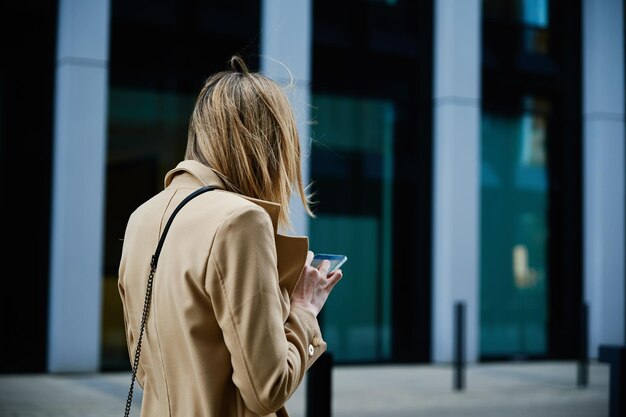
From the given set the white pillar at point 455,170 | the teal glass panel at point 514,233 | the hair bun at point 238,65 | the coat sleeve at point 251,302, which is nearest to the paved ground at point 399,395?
the white pillar at point 455,170

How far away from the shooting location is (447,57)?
13.9 m

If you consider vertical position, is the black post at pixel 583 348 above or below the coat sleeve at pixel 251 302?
below

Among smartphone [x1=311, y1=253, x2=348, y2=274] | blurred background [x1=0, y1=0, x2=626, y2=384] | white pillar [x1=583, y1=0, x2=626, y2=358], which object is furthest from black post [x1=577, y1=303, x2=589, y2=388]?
smartphone [x1=311, y1=253, x2=348, y2=274]

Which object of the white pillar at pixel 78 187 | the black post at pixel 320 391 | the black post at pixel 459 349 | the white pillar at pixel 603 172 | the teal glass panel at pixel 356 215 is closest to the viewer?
the black post at pixel 320 391

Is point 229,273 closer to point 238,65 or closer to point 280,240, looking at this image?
point 280,240

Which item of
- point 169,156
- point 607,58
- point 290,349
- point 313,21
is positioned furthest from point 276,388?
point 607,58

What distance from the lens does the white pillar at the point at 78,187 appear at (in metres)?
10.9

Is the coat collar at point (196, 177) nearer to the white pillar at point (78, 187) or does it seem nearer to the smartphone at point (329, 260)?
the smartphone at point (329, 260)

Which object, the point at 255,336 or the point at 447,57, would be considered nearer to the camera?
the point at 255,336

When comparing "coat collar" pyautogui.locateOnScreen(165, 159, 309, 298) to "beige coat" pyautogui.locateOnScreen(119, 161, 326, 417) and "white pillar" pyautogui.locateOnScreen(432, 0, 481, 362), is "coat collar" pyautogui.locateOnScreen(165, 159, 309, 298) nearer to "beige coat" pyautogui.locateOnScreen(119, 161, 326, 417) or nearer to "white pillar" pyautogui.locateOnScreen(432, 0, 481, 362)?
"beige coat" pyautogui.locateOnScreen(119, 161, 326, 417)

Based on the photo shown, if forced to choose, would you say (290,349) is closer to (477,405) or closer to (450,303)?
(477,405)

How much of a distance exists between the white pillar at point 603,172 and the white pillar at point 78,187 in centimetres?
812

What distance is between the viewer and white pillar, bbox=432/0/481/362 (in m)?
13.6

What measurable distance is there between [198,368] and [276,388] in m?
0.17
